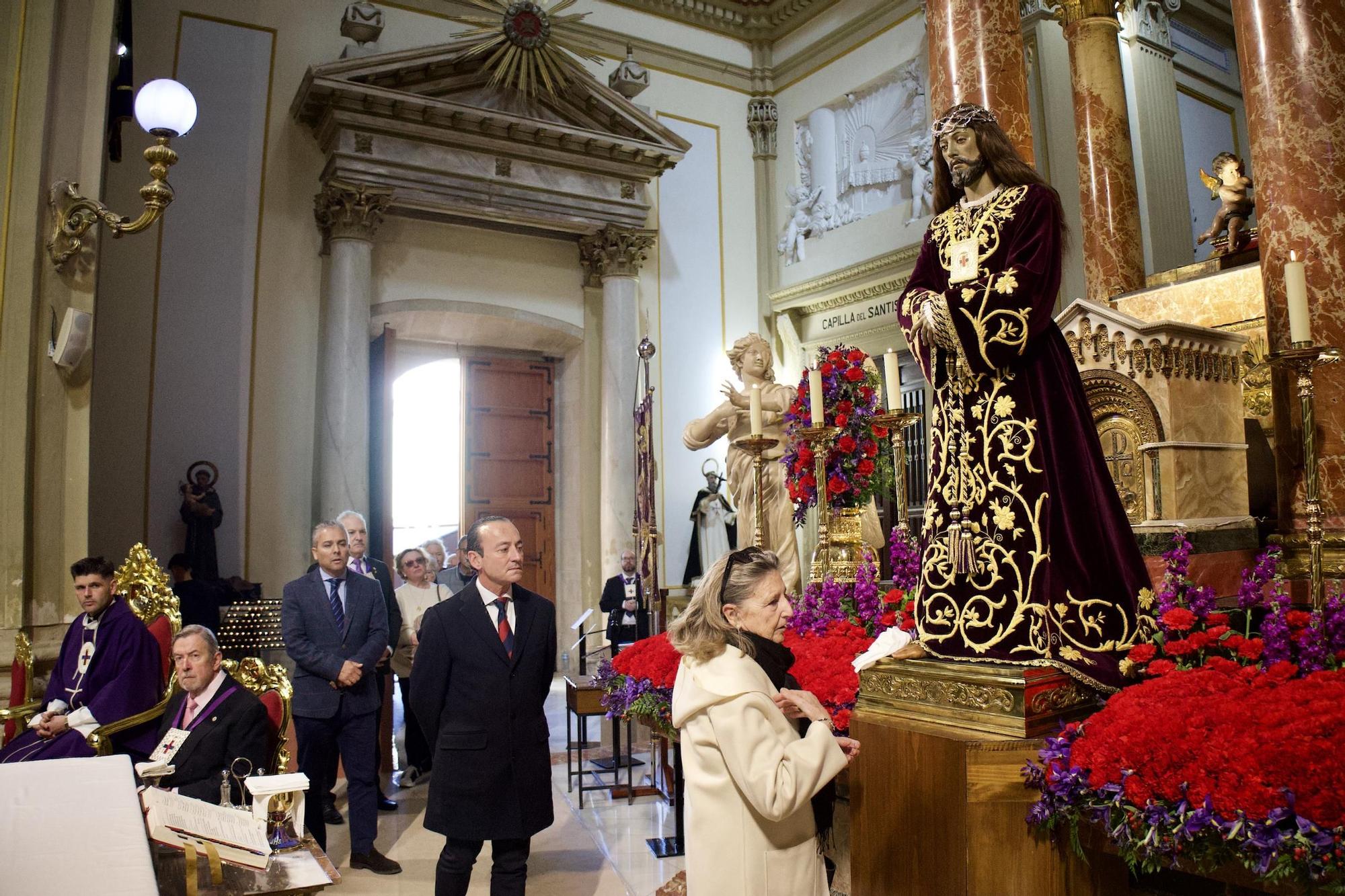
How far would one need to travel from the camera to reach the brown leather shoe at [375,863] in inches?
196

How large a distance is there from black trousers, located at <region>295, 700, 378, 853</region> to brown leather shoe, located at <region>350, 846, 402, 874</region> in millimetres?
25

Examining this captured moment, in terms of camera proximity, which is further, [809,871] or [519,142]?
[519,142]

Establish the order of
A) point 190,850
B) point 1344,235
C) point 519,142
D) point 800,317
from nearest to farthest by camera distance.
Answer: point 190,850 < point 1344,235 < point 519,142 < point 800,317

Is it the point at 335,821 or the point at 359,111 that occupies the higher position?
the point at 359,111

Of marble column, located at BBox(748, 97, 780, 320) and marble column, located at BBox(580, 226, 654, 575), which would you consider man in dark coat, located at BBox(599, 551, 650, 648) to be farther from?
marble column, located at BBox(748, 97, 780, 320)

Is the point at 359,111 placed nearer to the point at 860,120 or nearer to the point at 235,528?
the point at 235,528

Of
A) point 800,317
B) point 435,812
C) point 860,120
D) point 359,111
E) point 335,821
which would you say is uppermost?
point 860,120

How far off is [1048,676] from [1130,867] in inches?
21.5

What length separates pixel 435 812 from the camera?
11.8ft

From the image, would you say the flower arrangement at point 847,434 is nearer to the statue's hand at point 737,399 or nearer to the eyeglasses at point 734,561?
the statue's hand at point 737,399

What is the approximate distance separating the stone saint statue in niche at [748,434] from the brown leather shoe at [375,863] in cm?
268

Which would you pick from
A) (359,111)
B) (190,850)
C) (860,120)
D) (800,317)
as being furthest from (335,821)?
(860,120)

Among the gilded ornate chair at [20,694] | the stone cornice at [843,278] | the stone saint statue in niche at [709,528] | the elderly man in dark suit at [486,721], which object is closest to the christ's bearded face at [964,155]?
the elderly man in dark suit at [486,721]

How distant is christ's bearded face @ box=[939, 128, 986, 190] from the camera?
3.24 m
